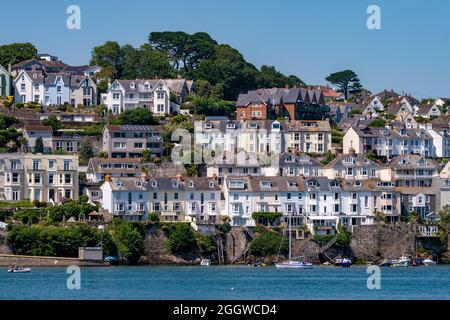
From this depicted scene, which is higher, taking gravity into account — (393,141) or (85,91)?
(85,91)

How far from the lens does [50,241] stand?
5191 cm

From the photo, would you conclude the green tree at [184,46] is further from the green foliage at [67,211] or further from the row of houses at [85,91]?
the green foliage at [67,211]

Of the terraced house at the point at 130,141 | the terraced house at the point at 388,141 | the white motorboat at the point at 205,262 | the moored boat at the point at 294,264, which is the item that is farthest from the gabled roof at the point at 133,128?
the moored boat at the point at 294,264

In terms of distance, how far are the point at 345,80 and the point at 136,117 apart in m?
40.5

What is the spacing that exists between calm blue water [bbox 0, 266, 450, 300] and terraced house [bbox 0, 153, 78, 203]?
1062cm

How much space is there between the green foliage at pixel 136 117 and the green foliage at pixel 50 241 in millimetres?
19243

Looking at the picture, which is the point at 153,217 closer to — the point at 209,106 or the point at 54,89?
the point at 209,106

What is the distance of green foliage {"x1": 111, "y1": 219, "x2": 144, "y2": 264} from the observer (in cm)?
5300

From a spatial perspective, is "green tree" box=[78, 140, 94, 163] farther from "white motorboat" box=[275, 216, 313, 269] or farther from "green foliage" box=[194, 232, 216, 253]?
"white motorboat" box=[275, 216, 313, 269]

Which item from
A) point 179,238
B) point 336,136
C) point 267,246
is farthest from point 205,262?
point 336,136

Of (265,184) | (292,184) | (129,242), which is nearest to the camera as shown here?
(129,242)

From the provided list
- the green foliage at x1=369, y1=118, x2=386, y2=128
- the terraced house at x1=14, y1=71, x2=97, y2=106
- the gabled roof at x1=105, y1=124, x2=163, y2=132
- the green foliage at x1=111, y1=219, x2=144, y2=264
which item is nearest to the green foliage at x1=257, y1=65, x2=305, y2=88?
the green foliage at x1=369, y1=118, x2=386, y2=128

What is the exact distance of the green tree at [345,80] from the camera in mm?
107125
